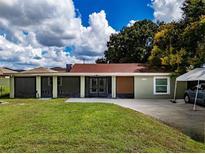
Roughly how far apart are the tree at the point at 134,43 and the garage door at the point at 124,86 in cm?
1378

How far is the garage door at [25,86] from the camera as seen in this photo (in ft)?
99.3

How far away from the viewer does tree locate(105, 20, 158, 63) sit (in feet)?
140

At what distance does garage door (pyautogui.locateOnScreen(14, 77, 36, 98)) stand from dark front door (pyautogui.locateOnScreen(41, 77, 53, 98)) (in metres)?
0.99

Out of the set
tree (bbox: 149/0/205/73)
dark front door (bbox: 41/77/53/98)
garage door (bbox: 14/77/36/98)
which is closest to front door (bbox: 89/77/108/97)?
dark front door (bbox: 41/77/53/98)

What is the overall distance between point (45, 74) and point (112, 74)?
584cm

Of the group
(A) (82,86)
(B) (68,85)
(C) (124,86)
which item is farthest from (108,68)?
(B) (68,85)

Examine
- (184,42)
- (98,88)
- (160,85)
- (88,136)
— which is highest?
(184,42)

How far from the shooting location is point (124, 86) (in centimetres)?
2908

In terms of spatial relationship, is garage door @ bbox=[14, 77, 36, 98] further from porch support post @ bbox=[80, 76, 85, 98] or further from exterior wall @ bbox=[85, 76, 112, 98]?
exterior wall @ bbox=[85, 76, 112, 98]

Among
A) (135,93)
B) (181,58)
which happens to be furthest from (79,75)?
(181,58)

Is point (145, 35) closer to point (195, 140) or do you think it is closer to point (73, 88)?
point (73, 88)

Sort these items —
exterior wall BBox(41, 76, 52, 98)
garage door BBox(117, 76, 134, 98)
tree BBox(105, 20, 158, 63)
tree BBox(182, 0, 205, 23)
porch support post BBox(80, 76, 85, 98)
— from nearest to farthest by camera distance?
1. tree BBox(182, 0, 205, 23)
2. porch support post BBox(80, 76, 85, 98)
3. garage door BBox(117, 76, 134, 98)
4. exterior wall BBox(41, 76, 52, 98)
5. tree BBox(105, 20, 158, 63)

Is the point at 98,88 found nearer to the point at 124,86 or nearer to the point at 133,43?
the point at 124,86

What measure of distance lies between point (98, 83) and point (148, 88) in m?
5.00
